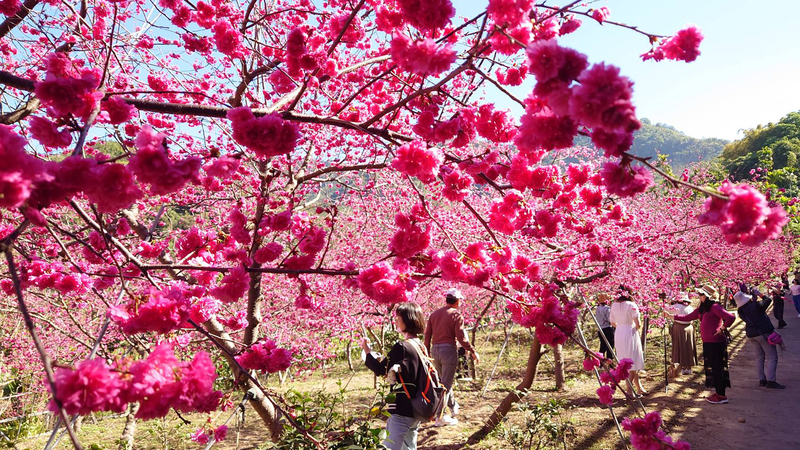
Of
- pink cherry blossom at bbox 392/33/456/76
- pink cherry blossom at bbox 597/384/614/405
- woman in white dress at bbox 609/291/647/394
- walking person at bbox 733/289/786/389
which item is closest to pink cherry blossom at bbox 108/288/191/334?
pink cherry blossom at bbox 392/33/456/76

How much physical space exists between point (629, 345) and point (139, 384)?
7237mm

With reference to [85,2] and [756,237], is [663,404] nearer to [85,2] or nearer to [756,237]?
[756,237]

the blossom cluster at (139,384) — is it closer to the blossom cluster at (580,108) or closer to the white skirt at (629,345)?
the blossom cluster at (580,108)

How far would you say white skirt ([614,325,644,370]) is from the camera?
22.0ft

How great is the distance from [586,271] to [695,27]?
6.69 m

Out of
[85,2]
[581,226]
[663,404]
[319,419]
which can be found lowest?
[663,404]

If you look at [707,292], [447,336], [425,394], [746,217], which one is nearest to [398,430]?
[425,394]

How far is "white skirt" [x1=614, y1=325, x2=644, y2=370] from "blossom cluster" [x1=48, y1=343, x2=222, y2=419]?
275 inches

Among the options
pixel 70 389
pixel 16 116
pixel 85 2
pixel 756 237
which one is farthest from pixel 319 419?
pixel 85 2

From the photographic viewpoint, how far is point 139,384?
117 cm

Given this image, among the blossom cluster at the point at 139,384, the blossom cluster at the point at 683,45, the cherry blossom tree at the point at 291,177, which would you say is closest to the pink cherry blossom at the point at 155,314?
the cherry blossom tree at the point at 291,177

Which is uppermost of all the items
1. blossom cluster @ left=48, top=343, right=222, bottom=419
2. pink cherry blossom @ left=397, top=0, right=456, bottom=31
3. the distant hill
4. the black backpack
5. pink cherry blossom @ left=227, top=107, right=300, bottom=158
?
the distant hill

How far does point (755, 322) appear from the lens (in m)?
7.18

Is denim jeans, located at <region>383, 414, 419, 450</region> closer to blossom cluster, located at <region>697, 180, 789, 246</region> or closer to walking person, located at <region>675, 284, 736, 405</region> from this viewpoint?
blossom cluster, located at <region>697, 180, 789, 246</region>
